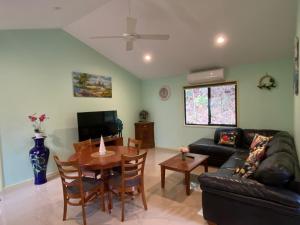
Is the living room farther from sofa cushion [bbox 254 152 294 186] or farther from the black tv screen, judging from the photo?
sofa cushion [bbox 254 152 294 186]

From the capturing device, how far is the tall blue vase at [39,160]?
3.62m

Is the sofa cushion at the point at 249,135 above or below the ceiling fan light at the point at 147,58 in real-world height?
below

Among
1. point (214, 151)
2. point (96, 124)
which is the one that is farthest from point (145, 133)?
point (214, 151)

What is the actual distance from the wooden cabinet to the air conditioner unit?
6.77ft

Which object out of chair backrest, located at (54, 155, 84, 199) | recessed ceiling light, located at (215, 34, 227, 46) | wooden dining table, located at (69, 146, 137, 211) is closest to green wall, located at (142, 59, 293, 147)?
recessed ceiling light, located at (215, 34, 227, 46)

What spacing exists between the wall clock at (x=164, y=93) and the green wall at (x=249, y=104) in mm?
116

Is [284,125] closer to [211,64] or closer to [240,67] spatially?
[240,67]

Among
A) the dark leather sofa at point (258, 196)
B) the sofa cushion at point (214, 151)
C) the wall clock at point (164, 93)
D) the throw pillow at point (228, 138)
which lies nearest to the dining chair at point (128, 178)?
the dark leather sofa at point (258, 196)

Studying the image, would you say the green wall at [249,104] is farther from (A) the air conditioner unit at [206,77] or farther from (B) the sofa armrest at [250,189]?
(B) the sofa armrest at [250,189]

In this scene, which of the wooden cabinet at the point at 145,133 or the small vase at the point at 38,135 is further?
the wooden cabinet at the point at 145,133

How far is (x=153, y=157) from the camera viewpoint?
17.5 ft

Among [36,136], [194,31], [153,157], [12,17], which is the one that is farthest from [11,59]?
[153,157]

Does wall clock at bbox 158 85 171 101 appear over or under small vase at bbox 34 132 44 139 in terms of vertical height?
over

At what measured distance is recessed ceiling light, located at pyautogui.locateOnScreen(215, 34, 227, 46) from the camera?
3794mm
